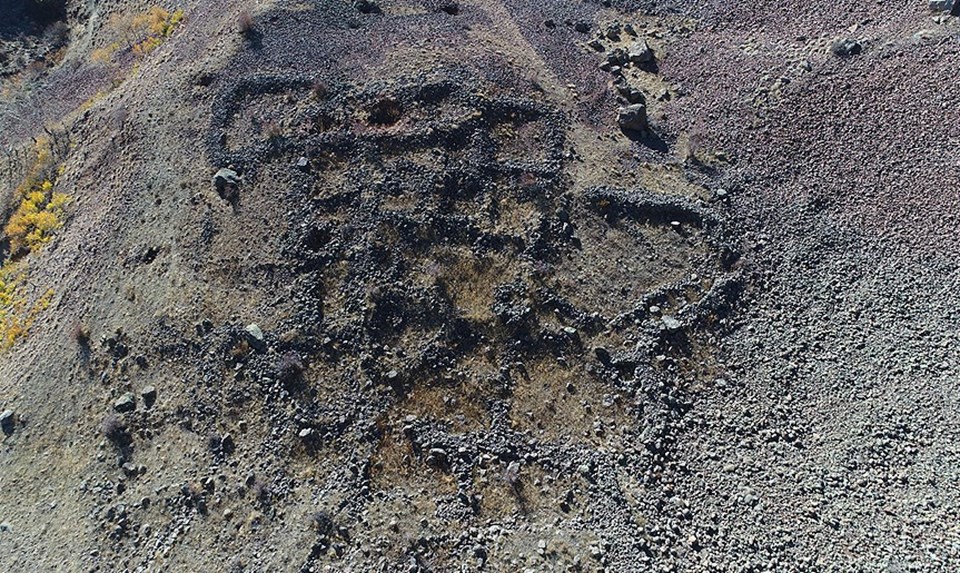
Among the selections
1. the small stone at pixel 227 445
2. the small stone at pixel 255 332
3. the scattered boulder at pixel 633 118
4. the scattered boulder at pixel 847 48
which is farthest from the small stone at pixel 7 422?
the scattered boulder at pixel 847 48

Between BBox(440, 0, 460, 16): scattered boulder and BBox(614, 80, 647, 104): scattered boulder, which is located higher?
BBox(440, 0, 460, 16): scattered boulder

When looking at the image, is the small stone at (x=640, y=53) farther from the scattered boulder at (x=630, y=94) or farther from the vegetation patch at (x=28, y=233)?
the vegetation patch at (x=28, y=233)

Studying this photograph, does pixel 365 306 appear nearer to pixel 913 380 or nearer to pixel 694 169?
pixel 694 169

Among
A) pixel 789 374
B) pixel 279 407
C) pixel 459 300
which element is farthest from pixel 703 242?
pixel 279 407

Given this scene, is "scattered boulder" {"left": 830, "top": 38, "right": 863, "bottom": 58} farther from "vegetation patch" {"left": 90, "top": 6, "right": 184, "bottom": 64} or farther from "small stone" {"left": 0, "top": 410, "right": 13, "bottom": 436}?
"small stone" {"left": 0, "top": 410, "right": 13, "bottom": 436}

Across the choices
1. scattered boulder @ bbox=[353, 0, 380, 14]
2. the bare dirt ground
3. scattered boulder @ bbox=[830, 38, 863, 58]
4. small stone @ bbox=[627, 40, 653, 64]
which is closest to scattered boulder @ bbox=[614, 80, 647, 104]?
the bare dirt ground

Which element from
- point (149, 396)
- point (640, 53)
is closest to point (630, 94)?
point (640, 53)

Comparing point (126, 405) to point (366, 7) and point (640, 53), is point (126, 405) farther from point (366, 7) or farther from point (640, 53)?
point (640, 53)
